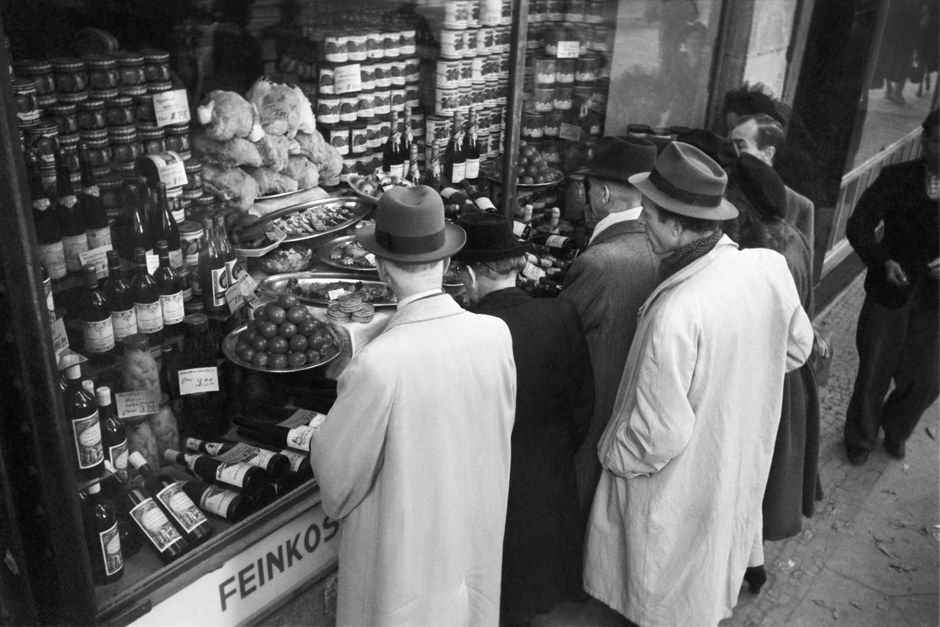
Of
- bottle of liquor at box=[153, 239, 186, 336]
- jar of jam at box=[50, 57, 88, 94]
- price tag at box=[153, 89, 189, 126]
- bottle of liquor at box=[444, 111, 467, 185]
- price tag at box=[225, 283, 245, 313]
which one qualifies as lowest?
price tag at box=[225, 283, 245, 313]

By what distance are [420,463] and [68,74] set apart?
2.13m

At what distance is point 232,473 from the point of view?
11.4 feet

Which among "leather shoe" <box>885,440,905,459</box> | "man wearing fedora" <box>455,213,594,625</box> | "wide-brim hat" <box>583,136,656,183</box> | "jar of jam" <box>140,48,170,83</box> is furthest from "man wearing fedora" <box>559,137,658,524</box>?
"leather shoe" <box>885,440,905,459</box>

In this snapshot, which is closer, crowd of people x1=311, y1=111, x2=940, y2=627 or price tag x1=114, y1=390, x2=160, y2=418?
crowd of people x1=311, y1=111, x2=940, y2=627

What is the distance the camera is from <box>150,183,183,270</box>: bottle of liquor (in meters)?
3.69

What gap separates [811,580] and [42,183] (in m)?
4.10

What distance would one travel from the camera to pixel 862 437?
215 inches

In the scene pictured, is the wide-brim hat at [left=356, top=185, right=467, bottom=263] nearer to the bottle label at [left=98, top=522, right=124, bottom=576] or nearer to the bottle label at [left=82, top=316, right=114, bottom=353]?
the bottle label at [left=82, top=316, right=114, bottom=353]

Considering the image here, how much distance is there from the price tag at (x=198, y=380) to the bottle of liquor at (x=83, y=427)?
0.48m

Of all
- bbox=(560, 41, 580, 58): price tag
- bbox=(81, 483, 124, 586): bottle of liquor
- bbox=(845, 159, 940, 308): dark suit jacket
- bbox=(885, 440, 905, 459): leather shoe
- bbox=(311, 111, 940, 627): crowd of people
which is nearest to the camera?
bbox=(311, 111, 940, 627): crowd of people

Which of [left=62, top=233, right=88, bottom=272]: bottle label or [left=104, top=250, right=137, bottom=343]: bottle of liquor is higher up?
[left=62, top=233, right=88, bottom=272]: bottle label

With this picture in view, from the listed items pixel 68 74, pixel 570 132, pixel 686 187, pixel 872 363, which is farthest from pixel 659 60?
pixel 68 74

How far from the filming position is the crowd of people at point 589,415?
2672 mm

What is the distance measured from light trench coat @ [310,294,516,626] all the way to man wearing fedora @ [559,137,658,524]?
0.82 metres
